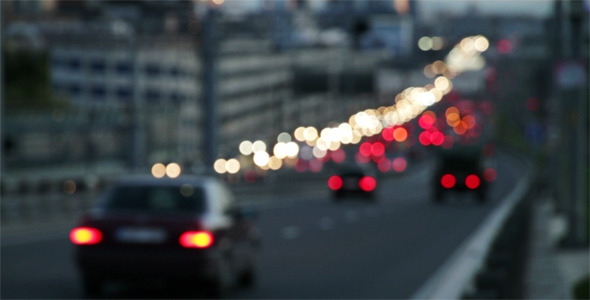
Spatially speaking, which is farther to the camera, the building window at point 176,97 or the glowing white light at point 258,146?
the building window at point 176,97

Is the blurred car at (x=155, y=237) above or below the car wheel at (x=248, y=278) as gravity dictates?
above

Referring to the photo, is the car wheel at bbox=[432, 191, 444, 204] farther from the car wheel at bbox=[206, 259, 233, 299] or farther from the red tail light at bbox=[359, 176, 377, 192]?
the car wheel at bbox=[206, 259, 233, 299]

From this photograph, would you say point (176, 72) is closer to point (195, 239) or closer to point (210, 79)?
point (210, 79)

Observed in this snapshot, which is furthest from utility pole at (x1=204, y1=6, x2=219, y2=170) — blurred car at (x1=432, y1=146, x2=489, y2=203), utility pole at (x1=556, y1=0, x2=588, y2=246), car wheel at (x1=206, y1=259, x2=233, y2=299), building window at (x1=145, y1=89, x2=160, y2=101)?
building window at (x1=145, y1=89, x2=160, y2=101)

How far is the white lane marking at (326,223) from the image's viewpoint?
112 ft

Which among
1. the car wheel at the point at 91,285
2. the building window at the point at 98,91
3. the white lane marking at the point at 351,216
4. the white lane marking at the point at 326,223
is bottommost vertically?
the car wheel at the point at 91,285

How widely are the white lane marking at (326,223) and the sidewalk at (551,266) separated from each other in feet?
14.8

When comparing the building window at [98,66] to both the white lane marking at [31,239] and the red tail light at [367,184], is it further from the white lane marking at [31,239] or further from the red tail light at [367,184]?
the white lane marking at [31,239]

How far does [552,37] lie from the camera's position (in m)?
34.5

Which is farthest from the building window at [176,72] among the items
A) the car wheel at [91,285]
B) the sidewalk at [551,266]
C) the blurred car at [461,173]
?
the car wheel at [91,285]

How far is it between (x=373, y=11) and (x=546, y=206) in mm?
104849

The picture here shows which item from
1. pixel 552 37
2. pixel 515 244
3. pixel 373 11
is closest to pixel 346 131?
pixel 373 11

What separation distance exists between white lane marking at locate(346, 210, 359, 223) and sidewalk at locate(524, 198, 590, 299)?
4573mm

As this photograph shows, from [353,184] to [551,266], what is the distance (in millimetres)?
35433
